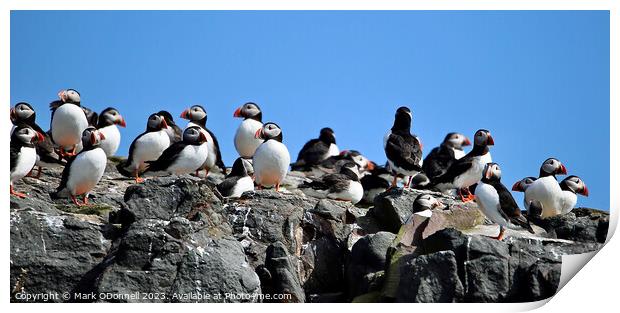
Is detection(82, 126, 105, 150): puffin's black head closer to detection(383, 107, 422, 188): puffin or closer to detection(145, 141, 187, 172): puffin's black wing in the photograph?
detection(145, 141, 187, 172): puffin's black wing

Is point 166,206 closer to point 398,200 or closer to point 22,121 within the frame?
point 398,200

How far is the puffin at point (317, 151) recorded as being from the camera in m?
23.6

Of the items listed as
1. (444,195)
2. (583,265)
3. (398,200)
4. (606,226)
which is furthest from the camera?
(444,195)

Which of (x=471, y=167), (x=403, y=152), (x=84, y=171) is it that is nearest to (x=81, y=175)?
(x=84, y=171)

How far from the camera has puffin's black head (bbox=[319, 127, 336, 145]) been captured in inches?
960

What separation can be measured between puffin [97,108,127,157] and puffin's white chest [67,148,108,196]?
3377mm

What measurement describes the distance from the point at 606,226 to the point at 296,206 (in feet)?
12.9

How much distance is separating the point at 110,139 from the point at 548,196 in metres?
7.05

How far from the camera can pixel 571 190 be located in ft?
60.0

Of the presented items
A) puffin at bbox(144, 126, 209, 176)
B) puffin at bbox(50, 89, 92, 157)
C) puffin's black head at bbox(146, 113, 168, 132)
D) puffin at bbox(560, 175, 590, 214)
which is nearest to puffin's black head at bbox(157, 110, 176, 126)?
puffin's black head at bbox(146, 113, 168, 132)

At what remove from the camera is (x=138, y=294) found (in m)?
13.5

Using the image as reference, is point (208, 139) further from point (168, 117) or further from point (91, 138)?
point (91, 138)

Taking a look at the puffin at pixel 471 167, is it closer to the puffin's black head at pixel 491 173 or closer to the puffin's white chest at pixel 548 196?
the puffin's white chest at pixel 548 196
